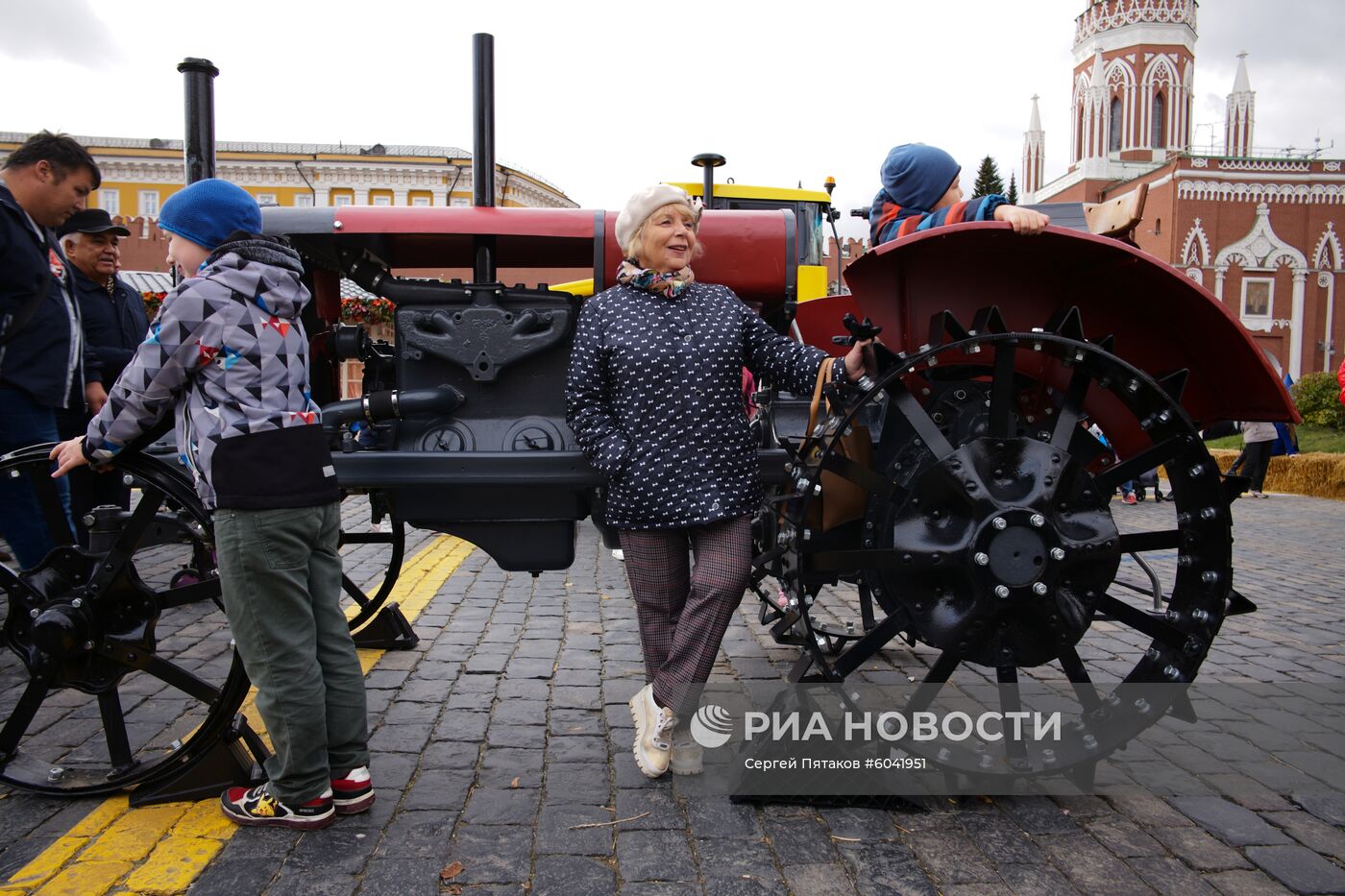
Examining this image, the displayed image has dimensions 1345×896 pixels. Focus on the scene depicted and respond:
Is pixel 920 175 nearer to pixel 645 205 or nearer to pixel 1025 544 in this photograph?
pixel 645 205

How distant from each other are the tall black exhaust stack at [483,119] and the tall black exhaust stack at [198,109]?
92 cm

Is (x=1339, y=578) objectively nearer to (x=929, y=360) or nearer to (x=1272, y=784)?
(x=1272, y=784)

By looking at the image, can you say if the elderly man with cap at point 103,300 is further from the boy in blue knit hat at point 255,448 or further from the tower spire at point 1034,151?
the tower spire at point 1034,151

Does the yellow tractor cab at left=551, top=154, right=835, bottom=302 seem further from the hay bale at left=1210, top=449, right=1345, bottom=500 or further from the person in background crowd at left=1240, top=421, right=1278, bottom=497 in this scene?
the hay bale at left=1210, top=449, right=1345, bottom=500

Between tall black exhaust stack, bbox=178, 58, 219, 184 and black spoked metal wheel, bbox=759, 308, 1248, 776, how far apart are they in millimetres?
2377

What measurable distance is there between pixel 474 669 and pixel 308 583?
1.46m

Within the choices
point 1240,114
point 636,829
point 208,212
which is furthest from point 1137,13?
point 636,829

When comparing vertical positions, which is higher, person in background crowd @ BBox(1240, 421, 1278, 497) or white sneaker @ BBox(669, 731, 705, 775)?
person in background crowd @ BBox(1240, 421, 1278, 497)

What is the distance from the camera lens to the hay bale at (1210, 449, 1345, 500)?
14.2 m

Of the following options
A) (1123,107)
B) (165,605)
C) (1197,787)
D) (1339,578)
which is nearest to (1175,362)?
(1197,787)

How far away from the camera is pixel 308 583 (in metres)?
2.76

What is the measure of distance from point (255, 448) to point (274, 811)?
102 cm

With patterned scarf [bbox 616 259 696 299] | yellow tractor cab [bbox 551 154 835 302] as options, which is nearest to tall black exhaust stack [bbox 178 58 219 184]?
patterned scarf [bbox 616 259 696 299]

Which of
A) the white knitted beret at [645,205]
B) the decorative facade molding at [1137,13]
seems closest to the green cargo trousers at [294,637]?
the white knitted beret at [645,205]
